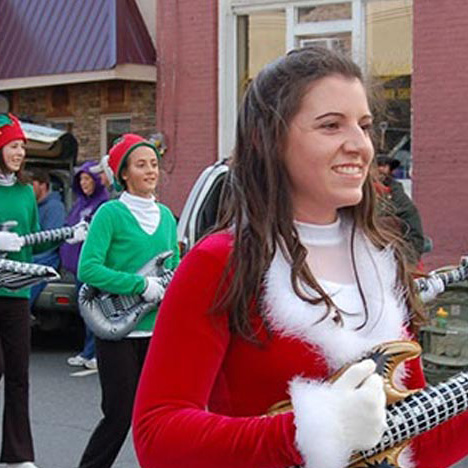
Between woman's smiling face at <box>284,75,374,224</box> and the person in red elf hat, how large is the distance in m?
3.77

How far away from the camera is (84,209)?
9.80 m

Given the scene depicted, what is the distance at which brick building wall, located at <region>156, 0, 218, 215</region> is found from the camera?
13.2m

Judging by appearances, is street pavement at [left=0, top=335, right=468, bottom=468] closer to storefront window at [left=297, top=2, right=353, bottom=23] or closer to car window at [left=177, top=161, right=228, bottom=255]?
car window at [left=177, top=161, right=228, bottom=255]

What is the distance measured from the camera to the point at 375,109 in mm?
2510

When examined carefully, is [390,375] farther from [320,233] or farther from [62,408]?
[62,408]

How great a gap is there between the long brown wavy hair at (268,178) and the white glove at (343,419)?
10.2 inches

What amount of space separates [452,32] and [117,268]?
21.9ft

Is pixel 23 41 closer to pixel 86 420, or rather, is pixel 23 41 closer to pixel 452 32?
pixel 452 32

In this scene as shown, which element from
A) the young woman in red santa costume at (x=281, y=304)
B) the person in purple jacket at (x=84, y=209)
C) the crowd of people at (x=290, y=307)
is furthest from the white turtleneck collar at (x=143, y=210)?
the person in purple jacket at (x=84, y=209)

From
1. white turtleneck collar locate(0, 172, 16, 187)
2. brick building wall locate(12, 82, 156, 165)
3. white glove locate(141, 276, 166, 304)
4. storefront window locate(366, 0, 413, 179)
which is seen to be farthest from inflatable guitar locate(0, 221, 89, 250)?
brick building wall locate(12, 82, 156, 165)

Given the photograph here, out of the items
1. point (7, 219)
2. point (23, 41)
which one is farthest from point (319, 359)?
point (23, 41)

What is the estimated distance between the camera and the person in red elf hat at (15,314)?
19.0 feet

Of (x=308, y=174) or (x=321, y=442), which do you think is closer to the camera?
(x=321, y=442)

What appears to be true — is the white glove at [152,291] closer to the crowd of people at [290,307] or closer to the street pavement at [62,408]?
the street pavement at [62,408]
